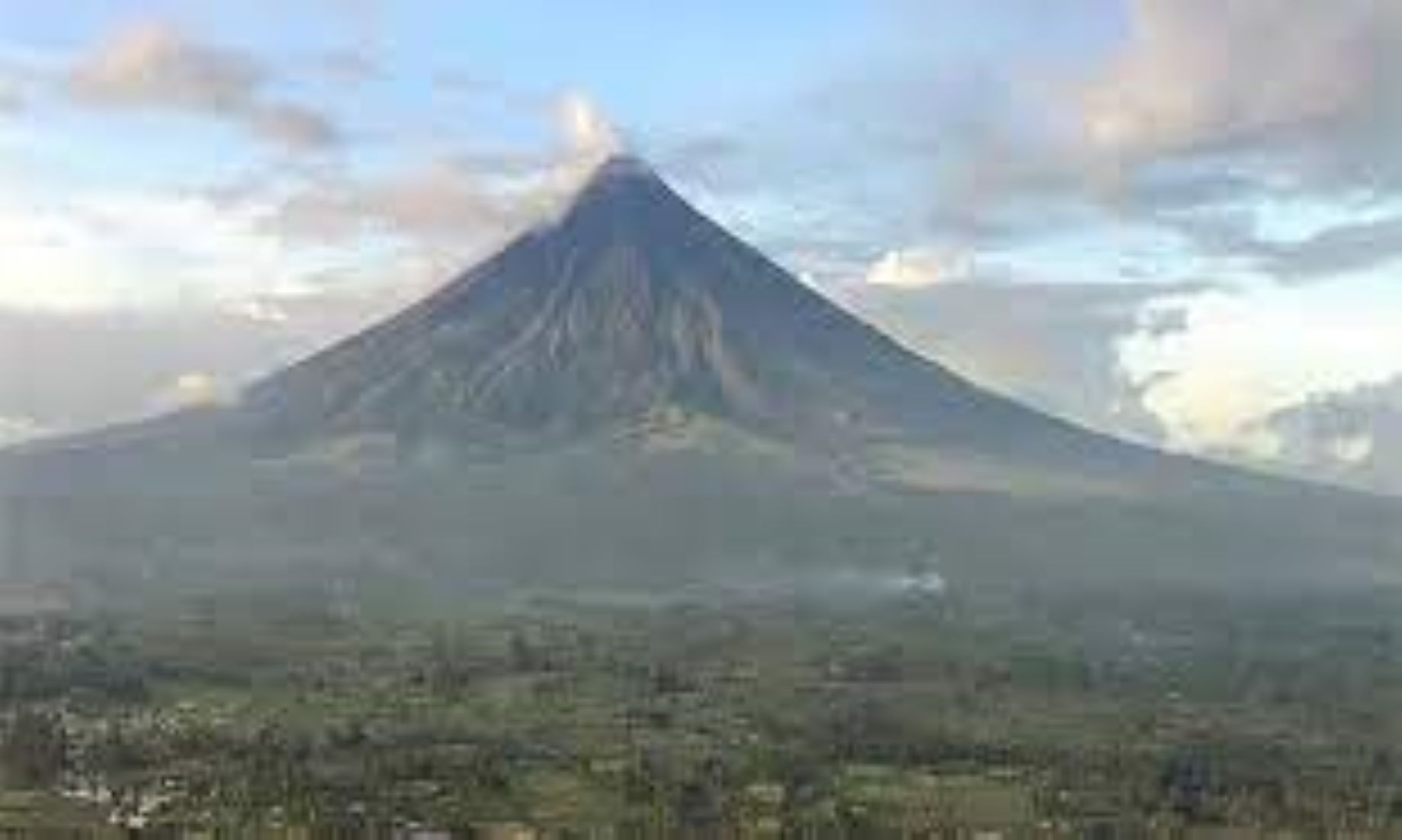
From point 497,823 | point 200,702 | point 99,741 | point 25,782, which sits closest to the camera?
point 497,823

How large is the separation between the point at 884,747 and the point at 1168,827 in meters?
29.6

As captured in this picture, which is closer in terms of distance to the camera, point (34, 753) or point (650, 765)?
point (34, 753)

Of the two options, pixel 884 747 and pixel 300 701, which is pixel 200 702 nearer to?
pixel 300 701

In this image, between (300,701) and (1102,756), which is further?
(300,701)

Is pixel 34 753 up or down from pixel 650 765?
up

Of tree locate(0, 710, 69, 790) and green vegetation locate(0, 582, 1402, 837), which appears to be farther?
tree locate(0, 710, 69, 790)

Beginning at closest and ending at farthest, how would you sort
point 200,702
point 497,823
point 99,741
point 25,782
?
point 497,823 → point 25,782 → point 99,741 → point 200,702

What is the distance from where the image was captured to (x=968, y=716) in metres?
194

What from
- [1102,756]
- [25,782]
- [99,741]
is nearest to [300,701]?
[99,741]

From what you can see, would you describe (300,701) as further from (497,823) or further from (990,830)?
(990,830)

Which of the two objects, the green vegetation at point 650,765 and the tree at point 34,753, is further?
the tree at point 34,753

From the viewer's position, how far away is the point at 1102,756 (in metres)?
173

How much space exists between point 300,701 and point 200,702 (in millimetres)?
6432

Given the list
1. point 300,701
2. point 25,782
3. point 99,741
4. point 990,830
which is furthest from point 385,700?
point 990,830
